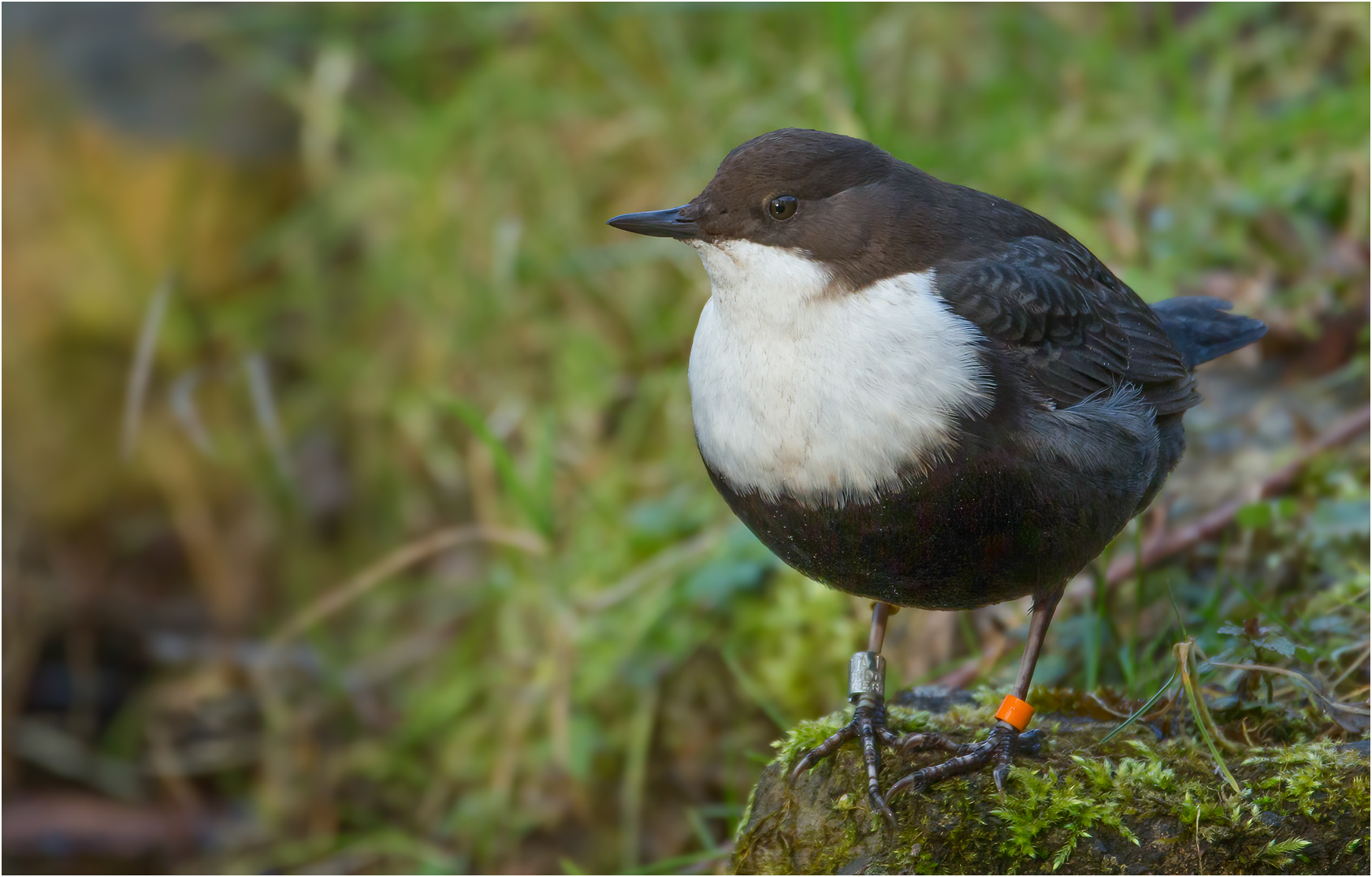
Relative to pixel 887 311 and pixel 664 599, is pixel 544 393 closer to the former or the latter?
pixel 664 599

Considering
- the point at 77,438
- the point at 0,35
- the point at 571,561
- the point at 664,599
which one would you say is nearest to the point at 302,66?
the point at 0,35

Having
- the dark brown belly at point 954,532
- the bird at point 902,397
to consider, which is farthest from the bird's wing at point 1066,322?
the dark brown belly at point 954,532

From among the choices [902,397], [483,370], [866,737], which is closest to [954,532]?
[902,397]

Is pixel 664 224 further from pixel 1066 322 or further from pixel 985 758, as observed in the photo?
pixel 985 758

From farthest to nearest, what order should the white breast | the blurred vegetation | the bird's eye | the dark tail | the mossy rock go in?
the blurred vegetation, the dark tail, the bird's eye, the white breast, the mossy rock

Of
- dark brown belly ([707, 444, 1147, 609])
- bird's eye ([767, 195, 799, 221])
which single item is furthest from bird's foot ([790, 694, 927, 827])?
bird's eye ([767, 195, 799, 221])

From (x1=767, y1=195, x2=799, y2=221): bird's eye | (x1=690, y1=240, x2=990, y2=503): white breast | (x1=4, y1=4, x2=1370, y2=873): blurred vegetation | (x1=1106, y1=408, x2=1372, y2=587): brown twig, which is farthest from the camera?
(x1=4, y1=4, x2=1370, y2=873): blurred vegetation

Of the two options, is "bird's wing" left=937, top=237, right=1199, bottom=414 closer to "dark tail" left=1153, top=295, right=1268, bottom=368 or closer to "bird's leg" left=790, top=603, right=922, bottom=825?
"dark tail" left=1153, top=295, right=1268, bottom=368
